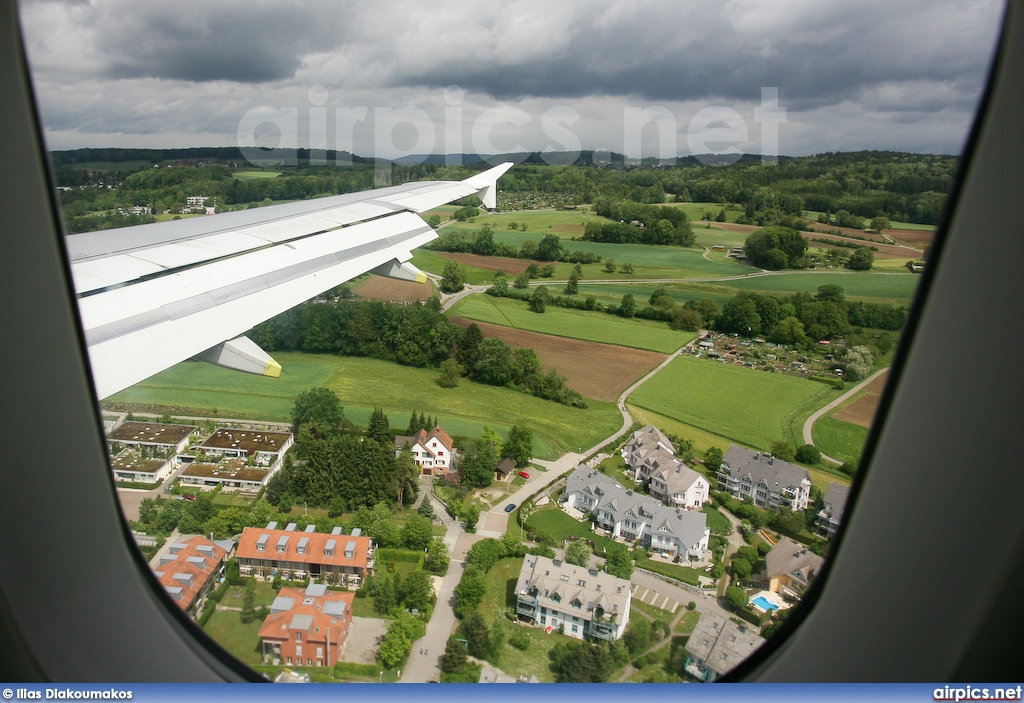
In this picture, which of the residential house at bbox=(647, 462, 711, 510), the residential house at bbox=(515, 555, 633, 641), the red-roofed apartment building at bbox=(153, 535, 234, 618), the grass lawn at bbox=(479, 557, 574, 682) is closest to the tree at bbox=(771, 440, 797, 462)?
the residential house at bbox=(647, 462, 711, 510)

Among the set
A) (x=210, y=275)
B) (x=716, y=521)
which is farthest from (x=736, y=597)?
(x=210, y=275)

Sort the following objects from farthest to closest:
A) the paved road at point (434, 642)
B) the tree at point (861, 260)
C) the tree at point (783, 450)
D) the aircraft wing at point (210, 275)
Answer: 1. the tree at point (783, 450)
2. the tree at point (861, 260)
3. the paved road at point (434, 642)
4. the aircraft wing at point (210, 275)

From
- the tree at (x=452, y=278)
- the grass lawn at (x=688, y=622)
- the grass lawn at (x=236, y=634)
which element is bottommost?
the grass lawn at (x=236, y=634)

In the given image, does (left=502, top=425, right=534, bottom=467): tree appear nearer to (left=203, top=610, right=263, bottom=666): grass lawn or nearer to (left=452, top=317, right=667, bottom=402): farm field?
(left=452, top=317, right=667, bottom=402): farm field

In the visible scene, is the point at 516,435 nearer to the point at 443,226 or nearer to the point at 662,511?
the point at 662,511

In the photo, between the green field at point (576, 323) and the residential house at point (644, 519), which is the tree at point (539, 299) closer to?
the green field at point (576, 323)

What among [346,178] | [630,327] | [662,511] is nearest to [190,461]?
[346,178]

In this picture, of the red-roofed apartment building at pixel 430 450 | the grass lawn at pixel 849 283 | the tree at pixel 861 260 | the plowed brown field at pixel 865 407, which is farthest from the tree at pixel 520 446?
the tree at pixel 861 260

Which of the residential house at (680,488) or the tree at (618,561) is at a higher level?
the residential house at (680,488)
